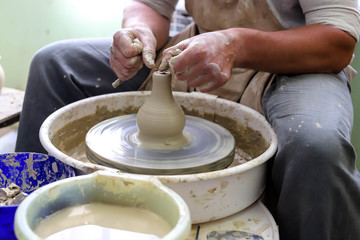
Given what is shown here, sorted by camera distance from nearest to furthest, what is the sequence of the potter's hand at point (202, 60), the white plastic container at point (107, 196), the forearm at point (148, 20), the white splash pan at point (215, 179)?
the white plastic container at point (107, 196) → the white splash pan at point (215, 179) → the potter's hand at point (202, 60) → the forearm at point (148, 20)

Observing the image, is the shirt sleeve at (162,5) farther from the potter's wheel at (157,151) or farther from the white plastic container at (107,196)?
the white plastic container at (107,196)

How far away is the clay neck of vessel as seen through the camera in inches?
50.6

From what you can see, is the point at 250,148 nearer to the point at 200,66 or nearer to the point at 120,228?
the point at 200,66

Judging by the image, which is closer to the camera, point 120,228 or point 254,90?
point 120,228

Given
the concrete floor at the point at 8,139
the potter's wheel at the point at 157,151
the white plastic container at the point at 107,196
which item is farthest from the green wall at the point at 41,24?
the white plastic container at the point at 107,196

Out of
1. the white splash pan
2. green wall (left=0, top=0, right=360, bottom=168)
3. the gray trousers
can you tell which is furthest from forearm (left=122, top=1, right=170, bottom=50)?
green wall (left=0, top=0, right=360, bottom=168)

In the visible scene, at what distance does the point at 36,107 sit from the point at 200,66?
31.5 inches

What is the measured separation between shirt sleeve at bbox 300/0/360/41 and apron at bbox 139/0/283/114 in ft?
0.53

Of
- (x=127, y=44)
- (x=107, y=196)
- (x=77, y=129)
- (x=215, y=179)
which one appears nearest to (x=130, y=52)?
(x=127, y=44)

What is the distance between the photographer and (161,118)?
1284 millimetres

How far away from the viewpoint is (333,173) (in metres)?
1.06

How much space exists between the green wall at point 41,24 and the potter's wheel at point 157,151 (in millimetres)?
1681

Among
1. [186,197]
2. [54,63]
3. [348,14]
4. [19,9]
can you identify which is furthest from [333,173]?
[19,9]

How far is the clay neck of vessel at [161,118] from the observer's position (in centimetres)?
129
